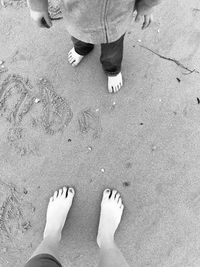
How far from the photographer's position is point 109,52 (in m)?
1.21

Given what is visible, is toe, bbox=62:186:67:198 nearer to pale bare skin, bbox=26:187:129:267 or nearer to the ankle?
pale bare skin, bbox=26:187:129:267

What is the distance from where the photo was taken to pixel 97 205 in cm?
145

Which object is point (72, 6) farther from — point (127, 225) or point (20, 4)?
point (127, 225)

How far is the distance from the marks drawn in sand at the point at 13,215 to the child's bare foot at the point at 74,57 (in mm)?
656

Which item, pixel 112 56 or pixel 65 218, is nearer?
pixel 112 56

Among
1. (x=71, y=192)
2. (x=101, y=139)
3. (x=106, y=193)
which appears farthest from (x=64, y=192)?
(x=101, y=139)

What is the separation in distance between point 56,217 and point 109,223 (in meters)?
0.24

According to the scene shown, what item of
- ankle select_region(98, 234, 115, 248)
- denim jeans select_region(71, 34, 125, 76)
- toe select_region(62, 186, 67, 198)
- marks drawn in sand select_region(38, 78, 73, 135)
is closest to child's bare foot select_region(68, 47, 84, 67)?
denim jeans select_region(71, 34, 125, 76)

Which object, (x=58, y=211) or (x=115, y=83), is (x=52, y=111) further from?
(x=58, y=211)

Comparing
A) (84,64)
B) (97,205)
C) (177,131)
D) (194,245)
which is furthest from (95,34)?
(194,245)

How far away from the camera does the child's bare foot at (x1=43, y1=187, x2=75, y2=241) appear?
1382mm

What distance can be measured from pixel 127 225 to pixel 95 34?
88cm

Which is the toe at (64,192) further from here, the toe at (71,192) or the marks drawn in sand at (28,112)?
the marks drawn in sand at (28,112)

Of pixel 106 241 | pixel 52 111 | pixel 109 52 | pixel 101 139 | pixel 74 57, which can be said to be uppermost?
pixel 109 52
